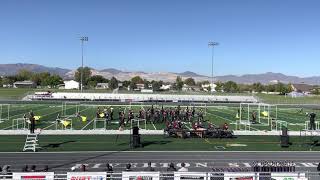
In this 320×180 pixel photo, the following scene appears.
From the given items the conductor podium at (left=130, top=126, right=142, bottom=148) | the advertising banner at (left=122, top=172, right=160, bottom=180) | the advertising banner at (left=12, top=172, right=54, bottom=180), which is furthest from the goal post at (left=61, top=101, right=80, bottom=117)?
the advertising banner at (left=122, top=172, right=160, bottom=180)

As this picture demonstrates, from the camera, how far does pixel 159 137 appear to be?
32.7 metres

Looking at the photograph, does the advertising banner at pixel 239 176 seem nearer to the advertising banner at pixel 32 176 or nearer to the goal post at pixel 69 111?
the advertising banner at pixel 32 176

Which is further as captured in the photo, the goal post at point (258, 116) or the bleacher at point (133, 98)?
the bleacher at point (133, 98)

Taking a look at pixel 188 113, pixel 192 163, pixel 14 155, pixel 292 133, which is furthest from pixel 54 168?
pixel 188 113

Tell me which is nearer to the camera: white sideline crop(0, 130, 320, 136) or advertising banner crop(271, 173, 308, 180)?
advertising banner crop(271, 173, 308, 180)

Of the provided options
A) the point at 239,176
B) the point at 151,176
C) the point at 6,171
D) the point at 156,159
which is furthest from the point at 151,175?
the point at 156,159

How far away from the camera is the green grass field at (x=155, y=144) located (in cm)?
2738

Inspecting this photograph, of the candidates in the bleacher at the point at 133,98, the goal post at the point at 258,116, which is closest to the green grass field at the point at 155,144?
the goal post at the point at 258,116

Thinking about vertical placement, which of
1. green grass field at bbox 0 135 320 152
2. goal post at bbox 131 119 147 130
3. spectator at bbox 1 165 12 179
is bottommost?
green grass field at bbox 0 135 320 152

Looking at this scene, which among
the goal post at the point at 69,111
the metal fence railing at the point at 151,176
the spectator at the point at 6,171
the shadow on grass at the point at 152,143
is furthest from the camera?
the goal post at the point at 69,111

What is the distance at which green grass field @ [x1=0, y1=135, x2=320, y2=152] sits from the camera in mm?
27375

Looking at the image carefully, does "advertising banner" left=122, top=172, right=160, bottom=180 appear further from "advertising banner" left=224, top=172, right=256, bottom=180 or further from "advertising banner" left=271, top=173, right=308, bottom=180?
"advertising banner" left=271, top=173, right=308, bottom=180

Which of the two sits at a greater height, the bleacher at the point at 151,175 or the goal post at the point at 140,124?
the bleacher at the point at 151,175

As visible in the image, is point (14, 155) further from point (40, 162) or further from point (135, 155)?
point (135, 155)
